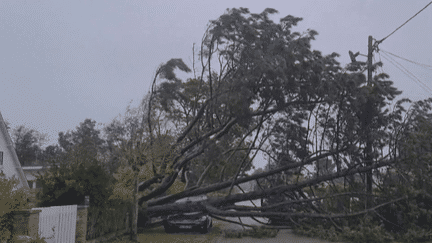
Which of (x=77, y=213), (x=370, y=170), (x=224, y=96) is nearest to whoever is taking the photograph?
(x=77, y=213)

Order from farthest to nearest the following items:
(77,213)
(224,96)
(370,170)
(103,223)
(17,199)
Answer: (370,170) < (224,96) < (103,223) < (77,213) < (17,199)

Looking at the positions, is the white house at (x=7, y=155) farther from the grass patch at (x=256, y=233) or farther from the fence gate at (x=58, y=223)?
the fence gate at (x=58, y=223)

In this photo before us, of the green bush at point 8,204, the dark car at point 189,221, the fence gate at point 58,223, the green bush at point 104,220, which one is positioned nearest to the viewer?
the green bush at point 8,204

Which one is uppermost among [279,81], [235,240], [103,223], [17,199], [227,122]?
[279,81]

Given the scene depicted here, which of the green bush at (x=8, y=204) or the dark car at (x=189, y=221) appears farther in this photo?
the dark car at (x=189, y=221)

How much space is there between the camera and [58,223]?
8289 millimetres

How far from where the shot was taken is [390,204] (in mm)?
12586

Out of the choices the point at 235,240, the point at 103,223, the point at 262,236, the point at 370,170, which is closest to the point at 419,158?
the point at 370,170

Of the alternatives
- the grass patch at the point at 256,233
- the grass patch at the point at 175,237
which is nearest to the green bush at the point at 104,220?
the grass patch at the point at 175,237

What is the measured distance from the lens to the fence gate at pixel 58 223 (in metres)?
7.86

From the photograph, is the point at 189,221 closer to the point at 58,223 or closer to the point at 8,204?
the point at 58,223

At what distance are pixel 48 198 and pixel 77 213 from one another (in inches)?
46.3

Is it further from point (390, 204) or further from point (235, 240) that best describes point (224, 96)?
point (390, 204)

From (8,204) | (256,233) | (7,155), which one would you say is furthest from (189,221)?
(7,155)
